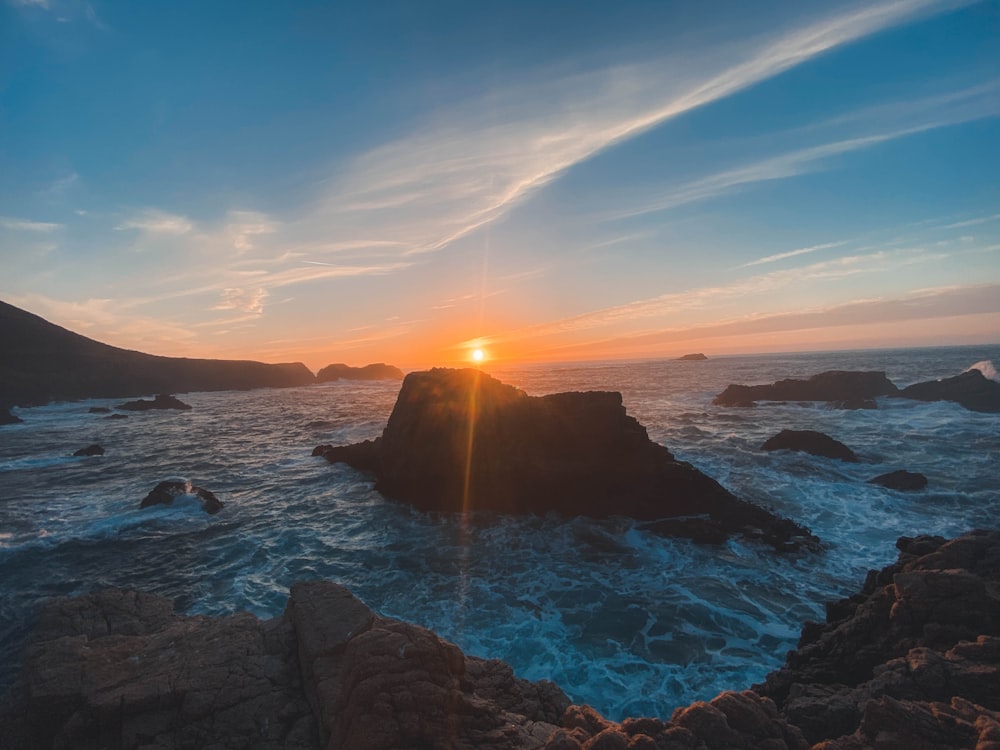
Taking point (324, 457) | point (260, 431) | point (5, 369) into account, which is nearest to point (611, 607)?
point (324, 457)

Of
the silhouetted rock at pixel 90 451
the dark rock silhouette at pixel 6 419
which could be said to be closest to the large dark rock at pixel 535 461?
the silhouetted rock at pixel 90 451

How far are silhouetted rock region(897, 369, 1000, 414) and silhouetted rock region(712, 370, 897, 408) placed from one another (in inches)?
155

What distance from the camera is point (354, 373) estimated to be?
16662 centimetres

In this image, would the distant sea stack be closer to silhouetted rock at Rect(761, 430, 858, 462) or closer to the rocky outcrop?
the rocky outcrop

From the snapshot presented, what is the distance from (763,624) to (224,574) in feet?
51.9

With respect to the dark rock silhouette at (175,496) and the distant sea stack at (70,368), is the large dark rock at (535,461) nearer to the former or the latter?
the dark rock silhouette at (175,496)

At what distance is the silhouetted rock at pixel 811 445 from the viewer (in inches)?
1027

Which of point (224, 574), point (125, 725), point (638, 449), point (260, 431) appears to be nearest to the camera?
point (125, 725)

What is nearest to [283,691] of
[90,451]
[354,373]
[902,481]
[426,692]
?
[426,692]

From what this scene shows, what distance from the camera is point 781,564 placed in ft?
49.1

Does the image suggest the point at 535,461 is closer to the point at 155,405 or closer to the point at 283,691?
the point at 283,691

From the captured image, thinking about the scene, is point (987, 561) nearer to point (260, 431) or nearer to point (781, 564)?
point (781, 564)

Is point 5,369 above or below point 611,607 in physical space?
above

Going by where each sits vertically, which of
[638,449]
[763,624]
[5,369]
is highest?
[5,369]
